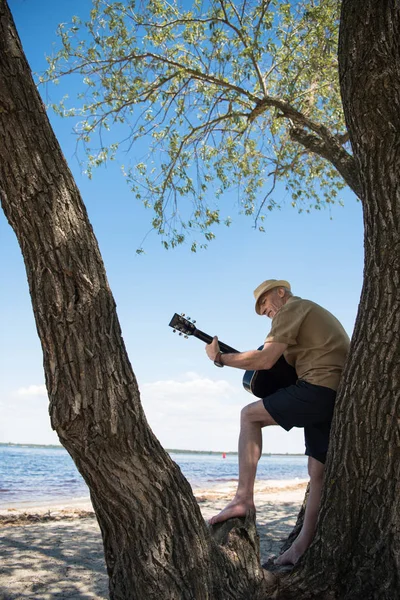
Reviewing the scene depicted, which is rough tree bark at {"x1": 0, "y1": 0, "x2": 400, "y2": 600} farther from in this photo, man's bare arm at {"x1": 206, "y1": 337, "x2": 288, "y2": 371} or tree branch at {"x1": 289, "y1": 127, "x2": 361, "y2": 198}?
tree branch at {"x1": 289, "y1": 127, "x2": 361, "y2": 198}

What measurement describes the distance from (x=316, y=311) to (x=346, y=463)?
1.02 metres

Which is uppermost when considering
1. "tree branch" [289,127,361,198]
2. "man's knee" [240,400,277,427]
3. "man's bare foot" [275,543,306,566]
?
"tree branch" [289,127,361,198]

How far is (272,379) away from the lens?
394 centimetres

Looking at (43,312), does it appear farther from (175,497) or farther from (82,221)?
(175,497)

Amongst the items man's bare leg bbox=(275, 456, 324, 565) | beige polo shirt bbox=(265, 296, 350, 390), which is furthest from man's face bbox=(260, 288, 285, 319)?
man's bare leg bbox=(275, 456, 324, 565)

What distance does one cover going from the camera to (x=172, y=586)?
2.76 meters

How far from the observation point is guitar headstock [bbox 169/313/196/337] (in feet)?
13.5

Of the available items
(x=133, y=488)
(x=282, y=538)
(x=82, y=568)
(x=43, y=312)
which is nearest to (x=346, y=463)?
(x=133, y=488)

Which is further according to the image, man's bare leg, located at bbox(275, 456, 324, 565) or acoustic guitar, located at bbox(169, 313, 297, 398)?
acoustic guitar, located at bbox(169, 313, 297, 398)

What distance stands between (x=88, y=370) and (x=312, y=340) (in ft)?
5.52

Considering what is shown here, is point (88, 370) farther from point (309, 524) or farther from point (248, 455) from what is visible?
point (309, 524)

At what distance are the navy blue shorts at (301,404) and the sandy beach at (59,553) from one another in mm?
1877

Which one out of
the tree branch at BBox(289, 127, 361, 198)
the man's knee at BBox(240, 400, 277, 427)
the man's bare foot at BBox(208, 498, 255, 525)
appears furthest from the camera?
the tree branch at BBox(289, 127, 361, 198)

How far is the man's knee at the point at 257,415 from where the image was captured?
357cm
